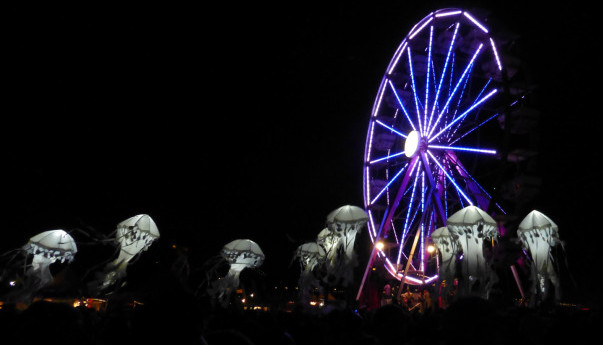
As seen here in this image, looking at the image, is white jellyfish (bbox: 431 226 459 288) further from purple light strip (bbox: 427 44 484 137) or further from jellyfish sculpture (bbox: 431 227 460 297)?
purple light strip (bbox: 427 44 484 137)

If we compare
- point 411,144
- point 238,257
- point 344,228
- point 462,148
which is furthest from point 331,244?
point 411,144

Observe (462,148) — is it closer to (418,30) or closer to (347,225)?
(347,225)

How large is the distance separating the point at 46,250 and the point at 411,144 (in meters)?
12.8

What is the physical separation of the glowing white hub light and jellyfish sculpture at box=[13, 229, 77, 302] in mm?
11914

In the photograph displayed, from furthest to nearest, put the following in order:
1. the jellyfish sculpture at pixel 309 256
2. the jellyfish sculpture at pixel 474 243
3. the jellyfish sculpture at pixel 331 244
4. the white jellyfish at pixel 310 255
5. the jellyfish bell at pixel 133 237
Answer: the white jellyfish at pixel 310 255
the jellyfish sculpture at pixel 309 256
the jellyfish sculpture at pixel 331 244
the jellyfish bell at pixel 133 237
the jellyfish sculpture at pixel 474 243

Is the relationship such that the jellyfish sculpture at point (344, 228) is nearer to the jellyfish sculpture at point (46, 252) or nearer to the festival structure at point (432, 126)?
the festival structure at point (432, 126)

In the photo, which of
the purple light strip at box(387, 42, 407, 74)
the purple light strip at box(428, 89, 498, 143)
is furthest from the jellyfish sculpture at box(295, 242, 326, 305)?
the purple light strip at box(387, 42, 407, 74)

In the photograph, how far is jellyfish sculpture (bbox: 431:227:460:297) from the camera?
38.1 feet

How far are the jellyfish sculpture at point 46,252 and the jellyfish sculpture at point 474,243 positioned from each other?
10.6 meters

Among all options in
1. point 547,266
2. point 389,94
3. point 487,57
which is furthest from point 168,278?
point 389,94

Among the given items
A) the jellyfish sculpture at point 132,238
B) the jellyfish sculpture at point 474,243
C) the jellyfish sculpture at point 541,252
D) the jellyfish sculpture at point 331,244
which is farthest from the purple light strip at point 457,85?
the jellyfish sculpture at point 132,238

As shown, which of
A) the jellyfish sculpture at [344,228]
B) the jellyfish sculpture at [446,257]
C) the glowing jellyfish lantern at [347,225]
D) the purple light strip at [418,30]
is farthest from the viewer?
the purple light strip at [418,30]

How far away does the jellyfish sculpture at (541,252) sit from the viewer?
10.9 metres

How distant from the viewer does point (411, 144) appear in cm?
1703
